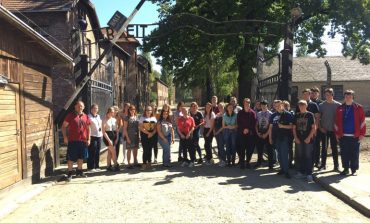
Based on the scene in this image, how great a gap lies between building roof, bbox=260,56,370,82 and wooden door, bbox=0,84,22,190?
3590 cm

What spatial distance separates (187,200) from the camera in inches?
306

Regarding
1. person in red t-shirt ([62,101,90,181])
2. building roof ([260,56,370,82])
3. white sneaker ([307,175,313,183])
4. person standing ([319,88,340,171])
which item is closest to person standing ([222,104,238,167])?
person standing ([319,88,340,171])

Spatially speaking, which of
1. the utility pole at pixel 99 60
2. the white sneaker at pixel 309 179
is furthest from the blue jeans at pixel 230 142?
the utility pole at pixel 99 60

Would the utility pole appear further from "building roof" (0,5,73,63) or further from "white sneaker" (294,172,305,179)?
"white sneaker" (294,172,305,179)

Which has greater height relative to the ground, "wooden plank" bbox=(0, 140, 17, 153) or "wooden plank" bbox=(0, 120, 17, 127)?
"wooden plank" bbox=(0, 120, 17, 127)

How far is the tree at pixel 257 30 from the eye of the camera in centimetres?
2486

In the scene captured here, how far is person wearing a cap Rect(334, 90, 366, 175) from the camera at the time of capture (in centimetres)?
933

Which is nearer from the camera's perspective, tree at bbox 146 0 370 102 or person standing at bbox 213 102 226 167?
person standing at bbox 213 102 226 167

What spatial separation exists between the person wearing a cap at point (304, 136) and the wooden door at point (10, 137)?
6099 millimetres

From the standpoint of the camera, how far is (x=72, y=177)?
1058 centimetres

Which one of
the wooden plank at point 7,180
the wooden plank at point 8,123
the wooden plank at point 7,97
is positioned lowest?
the wooden plank at point 7,180

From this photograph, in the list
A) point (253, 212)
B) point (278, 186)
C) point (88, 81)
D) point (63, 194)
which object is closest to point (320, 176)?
point (278, 186)

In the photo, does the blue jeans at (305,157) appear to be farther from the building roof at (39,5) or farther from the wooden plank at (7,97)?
the building roof at (39,5)

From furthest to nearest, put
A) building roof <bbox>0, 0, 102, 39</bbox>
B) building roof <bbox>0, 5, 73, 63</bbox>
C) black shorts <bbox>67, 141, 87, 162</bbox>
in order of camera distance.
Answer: building roof <bbox>0, 0, 102, 39</bbox>
black shorts <bbox>67, 141, 87, 162</bbox>
building roof <bbox>0, 5, 73, 63</bbox>
